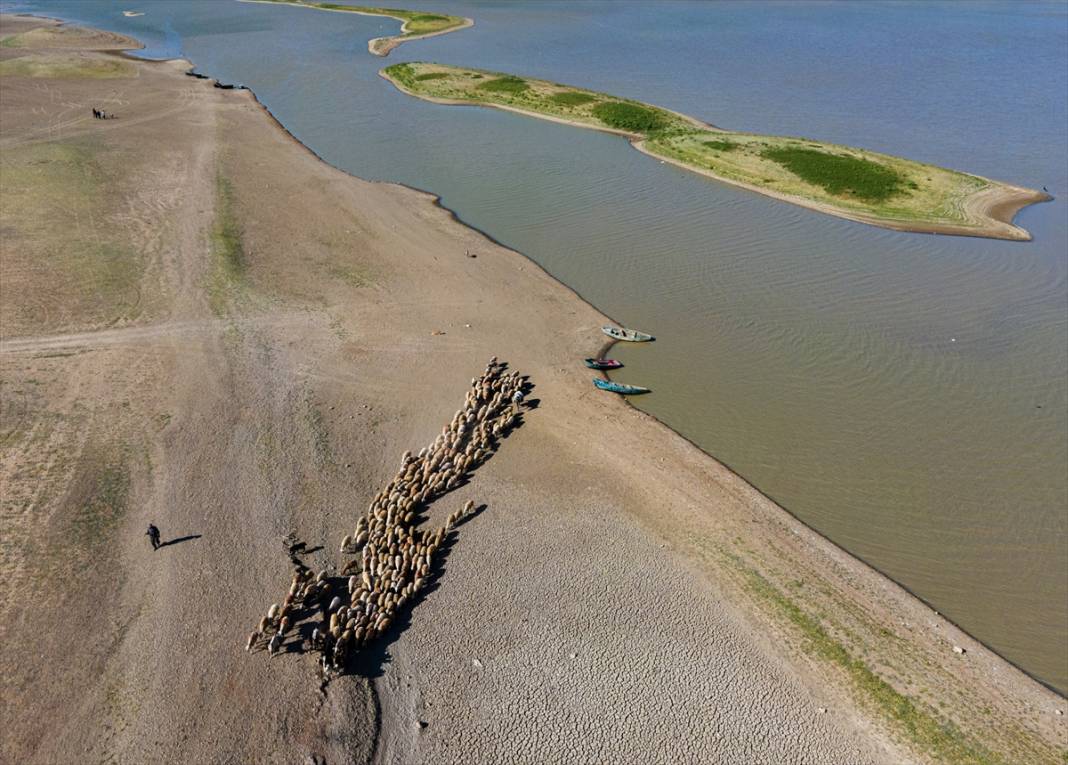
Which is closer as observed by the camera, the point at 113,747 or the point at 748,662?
the point at 113,747

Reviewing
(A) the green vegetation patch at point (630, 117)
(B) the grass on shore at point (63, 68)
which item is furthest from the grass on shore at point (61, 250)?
(A) the green vegetation patch at point (630, 117)

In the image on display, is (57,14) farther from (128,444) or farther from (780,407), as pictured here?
(780,407)

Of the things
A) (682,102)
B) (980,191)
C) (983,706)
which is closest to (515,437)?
(983,706)

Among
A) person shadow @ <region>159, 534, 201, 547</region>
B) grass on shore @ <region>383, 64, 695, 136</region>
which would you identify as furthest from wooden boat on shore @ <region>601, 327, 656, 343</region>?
grass on shore @ <region>383, 64, 695, 136</region>

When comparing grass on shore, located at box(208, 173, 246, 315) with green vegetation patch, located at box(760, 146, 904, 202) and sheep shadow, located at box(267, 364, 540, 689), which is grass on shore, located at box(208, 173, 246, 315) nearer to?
sheep shadow, located at box(267, 364, 540, 689)

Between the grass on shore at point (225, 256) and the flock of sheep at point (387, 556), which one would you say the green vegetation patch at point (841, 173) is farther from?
the grass on shore at point (225, 256)

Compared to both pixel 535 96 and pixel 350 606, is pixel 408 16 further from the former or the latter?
pixel 350 606

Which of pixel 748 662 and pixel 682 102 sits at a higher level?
pixel 682 102
